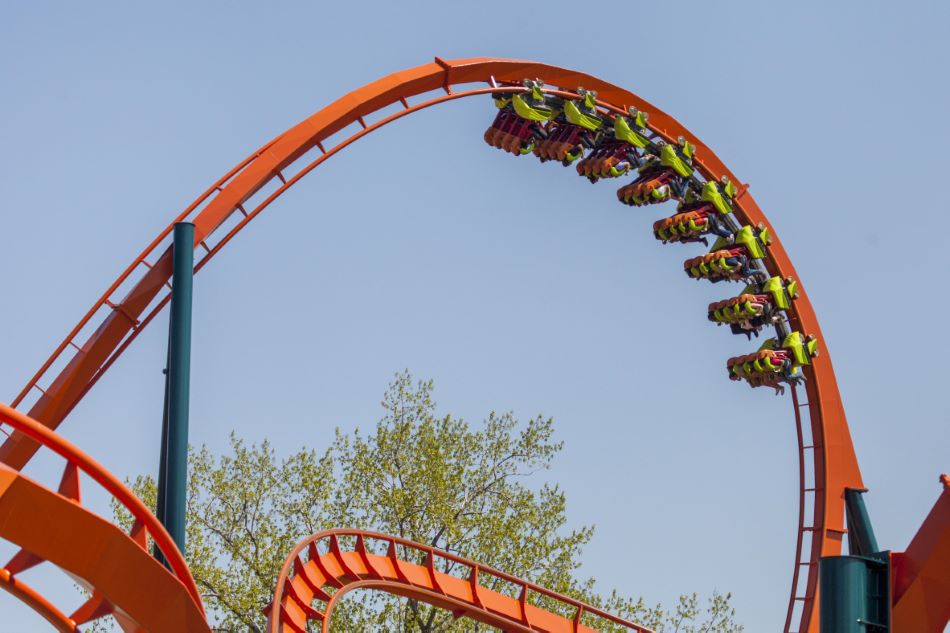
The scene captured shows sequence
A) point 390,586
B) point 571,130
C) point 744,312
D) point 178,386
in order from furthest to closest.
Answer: point 744,312 → point 571,130 → point 390,586 → point 178,386

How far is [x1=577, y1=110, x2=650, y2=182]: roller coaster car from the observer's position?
15922mm

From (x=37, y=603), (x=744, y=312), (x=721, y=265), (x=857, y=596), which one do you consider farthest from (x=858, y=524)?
(x=37, y=603)

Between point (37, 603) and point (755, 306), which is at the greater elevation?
point (755, 306)

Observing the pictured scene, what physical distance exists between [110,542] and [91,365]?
3.33 meters

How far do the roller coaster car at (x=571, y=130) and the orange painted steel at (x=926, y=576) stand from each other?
24.2ft

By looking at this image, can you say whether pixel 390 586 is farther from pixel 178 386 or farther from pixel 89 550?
pixel 89 550

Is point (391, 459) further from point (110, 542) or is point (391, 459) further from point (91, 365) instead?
point (110, 542)

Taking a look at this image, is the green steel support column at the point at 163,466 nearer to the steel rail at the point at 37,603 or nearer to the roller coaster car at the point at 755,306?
the steel rail at the point at 37,603

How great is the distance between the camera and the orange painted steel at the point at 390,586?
41.0ft

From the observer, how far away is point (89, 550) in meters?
7.80

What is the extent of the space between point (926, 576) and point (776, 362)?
786 centimetres

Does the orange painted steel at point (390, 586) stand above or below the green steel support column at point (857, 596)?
above

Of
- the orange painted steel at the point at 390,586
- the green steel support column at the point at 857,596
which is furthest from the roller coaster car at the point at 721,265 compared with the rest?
the green steel support column at the point at 857,596

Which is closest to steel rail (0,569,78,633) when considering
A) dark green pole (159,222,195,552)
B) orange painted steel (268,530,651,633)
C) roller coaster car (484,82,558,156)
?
dark green pole (159,222,195,552)
